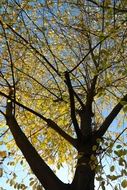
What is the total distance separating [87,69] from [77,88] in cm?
92

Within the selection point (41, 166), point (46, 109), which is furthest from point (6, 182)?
point (46, 109)

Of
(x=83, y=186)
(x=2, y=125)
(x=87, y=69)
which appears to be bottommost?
(x=83, y=186)

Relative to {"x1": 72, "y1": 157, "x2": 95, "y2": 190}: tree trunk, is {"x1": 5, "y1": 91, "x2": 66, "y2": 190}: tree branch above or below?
above

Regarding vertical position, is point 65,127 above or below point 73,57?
below

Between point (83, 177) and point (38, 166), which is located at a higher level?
point (38, 166)

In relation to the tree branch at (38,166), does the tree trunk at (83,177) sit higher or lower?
lower

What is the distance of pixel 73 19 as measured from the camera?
902 cm

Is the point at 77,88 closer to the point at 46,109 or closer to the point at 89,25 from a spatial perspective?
the point at 46,109

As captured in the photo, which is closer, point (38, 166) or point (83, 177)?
point (83, 177)

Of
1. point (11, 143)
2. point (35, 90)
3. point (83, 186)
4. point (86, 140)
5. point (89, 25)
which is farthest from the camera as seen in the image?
point (11, 143)

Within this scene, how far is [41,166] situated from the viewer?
23.1 ft

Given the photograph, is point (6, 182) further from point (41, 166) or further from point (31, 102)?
point (31, 102)

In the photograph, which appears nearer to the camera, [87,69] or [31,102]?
[87,69]

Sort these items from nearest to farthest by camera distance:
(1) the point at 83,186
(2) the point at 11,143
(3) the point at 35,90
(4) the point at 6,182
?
1. (1) the point at 83,186
2. (4) the point at 6,182
3. (3) the point at 35,90
4. (2) the point at 11,143
